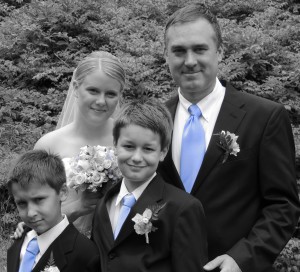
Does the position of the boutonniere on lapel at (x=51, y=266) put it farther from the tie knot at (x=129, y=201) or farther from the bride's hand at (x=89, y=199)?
the bride's hand at (x=89, y=199)

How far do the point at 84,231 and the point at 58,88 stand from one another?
6346mm

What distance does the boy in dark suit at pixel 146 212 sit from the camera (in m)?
3.17

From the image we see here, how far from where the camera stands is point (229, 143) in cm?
334

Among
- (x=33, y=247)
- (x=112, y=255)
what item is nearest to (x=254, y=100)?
(x=112, y=255)

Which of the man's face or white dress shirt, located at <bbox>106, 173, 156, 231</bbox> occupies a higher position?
the man's face

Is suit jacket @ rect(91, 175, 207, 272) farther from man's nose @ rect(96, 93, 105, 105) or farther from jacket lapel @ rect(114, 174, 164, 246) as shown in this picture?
man's nose @ rect(96, 93, 105, 105)

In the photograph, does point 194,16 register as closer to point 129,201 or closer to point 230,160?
point 230,160

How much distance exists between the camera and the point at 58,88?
10211 millimetres

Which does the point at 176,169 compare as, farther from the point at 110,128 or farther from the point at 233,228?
the point at 110,128

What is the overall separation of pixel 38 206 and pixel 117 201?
49 centimetres

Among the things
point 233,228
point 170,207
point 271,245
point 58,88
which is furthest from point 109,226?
point 58,88

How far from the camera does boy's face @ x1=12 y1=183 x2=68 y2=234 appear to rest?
3391mm

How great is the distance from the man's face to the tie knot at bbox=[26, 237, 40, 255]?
1.40m

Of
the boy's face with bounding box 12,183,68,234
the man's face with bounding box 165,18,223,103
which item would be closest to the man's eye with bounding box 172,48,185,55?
the man's face with bounding box 165,18,223,103
